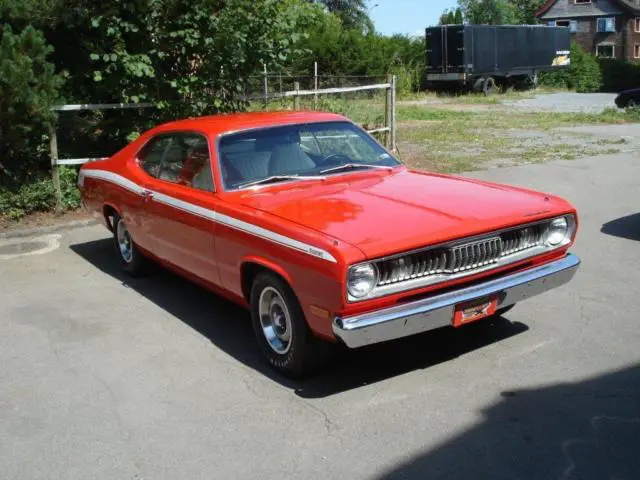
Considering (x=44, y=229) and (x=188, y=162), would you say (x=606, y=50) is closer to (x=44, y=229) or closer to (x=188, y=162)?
(x=44, y=229)

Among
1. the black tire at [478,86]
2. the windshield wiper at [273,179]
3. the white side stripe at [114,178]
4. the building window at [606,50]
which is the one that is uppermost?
the building window at [606,50]

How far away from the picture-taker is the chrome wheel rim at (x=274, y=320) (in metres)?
4.86

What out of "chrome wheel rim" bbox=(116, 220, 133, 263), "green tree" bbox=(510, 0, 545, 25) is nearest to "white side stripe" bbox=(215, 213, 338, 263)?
"chrome wheel rim" bbox=(116, 220, 133, 263)

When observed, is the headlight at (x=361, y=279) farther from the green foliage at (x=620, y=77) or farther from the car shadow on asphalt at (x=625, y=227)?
the green foliage at (x=620, y=77)

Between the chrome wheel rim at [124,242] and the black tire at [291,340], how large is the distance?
268 centimetres

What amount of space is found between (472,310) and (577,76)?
4507 centimetres

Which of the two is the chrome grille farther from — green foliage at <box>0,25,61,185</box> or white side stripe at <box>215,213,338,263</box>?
green foliage at <box>0,25,61,185</box>

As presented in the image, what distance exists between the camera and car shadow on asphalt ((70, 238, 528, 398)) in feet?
15.9

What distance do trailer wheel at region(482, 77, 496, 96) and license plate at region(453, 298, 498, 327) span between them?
34.3m

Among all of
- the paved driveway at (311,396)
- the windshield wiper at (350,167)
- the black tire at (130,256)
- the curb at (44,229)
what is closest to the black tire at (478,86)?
the curb at (44,229)

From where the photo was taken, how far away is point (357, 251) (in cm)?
423

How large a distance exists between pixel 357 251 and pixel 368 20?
63.1 m

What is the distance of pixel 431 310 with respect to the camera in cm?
442

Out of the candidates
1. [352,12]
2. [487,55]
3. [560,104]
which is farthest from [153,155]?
[352,12]
